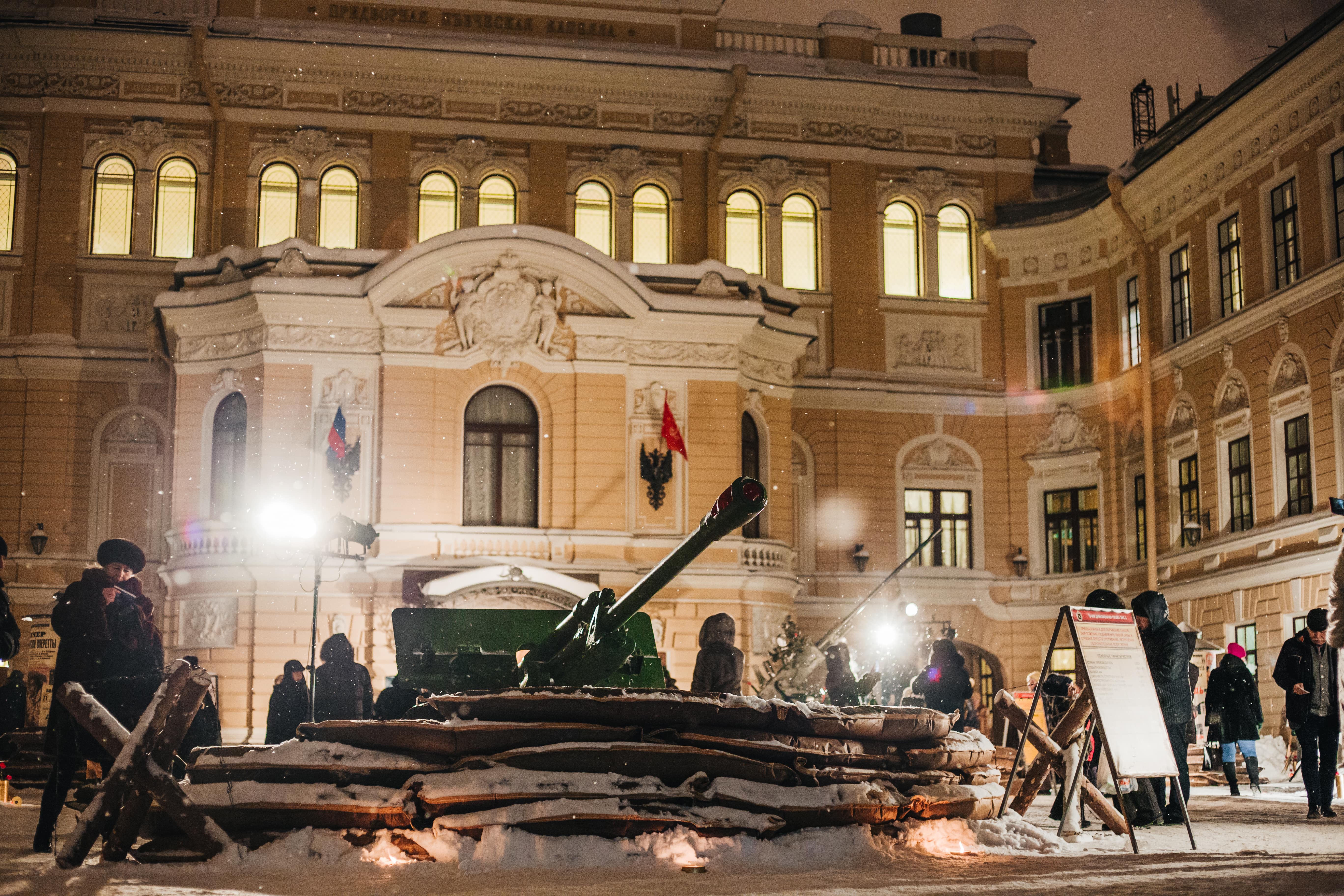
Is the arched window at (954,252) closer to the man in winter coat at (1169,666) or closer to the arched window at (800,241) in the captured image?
the arched window at (800,241)

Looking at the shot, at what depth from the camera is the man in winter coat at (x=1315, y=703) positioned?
37.0 feet

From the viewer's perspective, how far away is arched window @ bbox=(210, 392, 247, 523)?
23.5 meters

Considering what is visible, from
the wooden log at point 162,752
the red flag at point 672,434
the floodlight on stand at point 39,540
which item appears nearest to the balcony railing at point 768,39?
the red flag at point 672,434

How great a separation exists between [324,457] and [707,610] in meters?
6.23

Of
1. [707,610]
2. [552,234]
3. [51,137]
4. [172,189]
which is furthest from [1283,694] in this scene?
[51,137]

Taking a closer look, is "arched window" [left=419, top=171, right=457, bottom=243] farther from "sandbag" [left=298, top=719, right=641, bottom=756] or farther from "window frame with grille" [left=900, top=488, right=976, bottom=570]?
"sandbag" [left=298, top=719, right=641, bottom=756]

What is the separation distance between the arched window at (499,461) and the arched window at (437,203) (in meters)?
5.33

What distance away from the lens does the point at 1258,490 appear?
23.1 meters

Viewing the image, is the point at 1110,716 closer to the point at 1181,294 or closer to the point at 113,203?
the point at 1181,294

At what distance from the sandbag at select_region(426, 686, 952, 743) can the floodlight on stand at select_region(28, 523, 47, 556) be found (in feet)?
60.6

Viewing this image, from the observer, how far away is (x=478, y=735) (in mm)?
9023

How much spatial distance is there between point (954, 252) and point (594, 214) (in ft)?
22.9

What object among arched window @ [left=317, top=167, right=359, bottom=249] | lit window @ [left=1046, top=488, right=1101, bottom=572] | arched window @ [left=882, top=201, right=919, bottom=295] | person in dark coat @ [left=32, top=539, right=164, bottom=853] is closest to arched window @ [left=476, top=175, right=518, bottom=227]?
arched window @ [left=317, top=167, right=359, bottom=249]

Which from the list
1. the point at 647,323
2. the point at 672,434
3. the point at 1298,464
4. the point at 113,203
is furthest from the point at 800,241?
the point at 113,203
